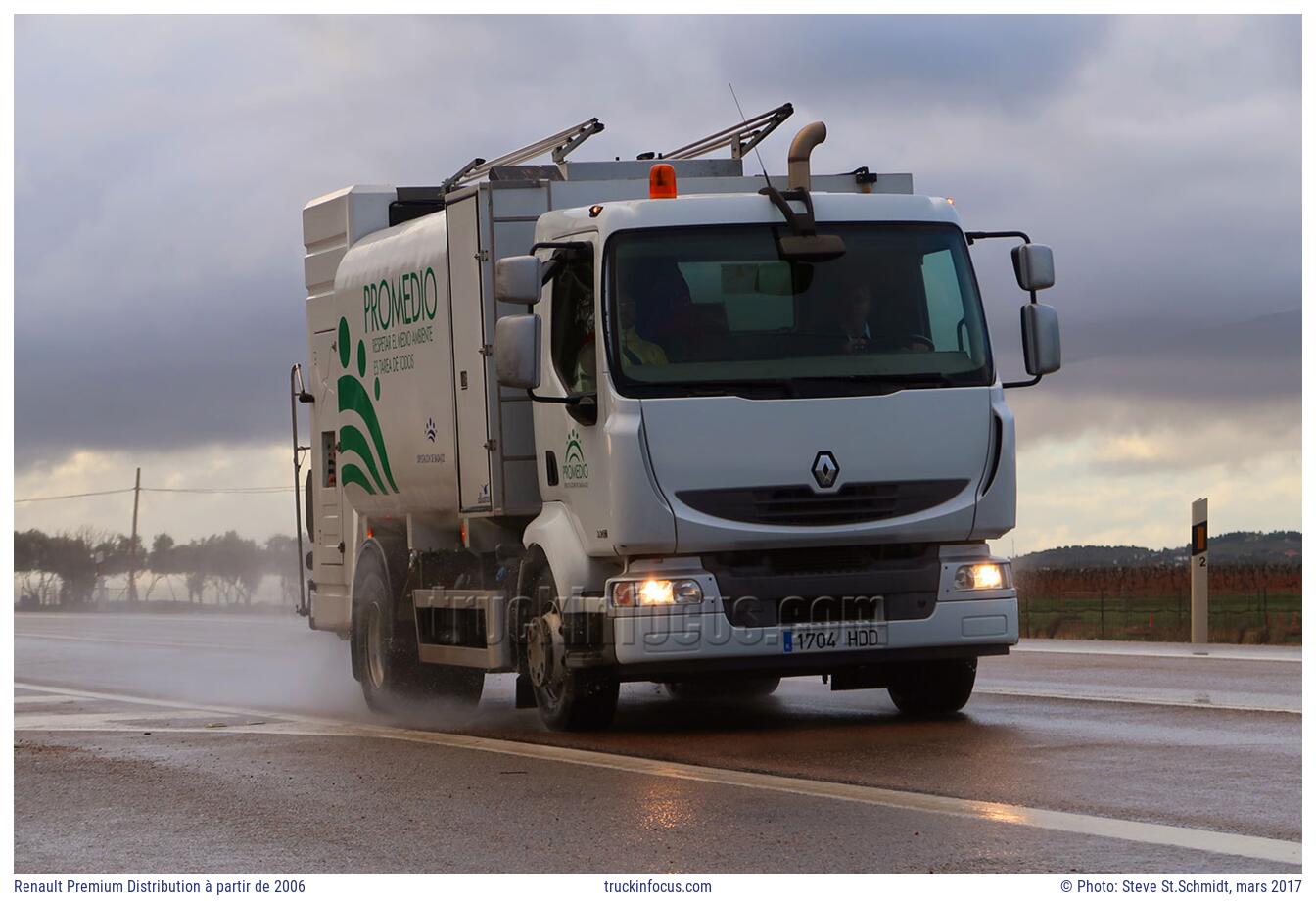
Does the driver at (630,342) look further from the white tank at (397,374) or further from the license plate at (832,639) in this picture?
the white tank at (397,374)

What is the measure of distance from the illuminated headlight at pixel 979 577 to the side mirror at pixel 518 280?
2922 mm

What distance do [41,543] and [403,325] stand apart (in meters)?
75.2

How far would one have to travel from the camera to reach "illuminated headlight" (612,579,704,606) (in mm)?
12078

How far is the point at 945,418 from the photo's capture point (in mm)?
12250

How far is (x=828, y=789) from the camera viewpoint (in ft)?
31.7

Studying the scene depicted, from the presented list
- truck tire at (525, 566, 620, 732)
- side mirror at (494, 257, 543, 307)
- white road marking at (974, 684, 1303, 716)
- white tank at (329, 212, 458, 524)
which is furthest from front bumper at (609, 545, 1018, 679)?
white tank at (329, 212, 458, 524)

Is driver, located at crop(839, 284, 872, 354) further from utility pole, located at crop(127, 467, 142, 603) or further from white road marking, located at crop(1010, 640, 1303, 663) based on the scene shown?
utility pole, located at crop(127, 467, 142, 603)

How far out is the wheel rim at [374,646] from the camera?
1565 centimetres

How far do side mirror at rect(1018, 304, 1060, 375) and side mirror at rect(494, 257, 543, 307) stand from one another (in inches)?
115

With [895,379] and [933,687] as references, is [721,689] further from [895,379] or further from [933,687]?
[895,379]

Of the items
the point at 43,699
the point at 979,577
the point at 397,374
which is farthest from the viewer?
the point at 43,699

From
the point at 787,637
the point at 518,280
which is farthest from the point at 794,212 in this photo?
the point at 787,637

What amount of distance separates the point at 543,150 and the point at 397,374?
1.93m
